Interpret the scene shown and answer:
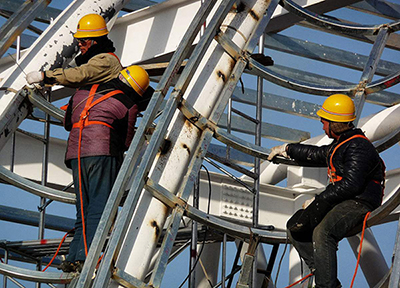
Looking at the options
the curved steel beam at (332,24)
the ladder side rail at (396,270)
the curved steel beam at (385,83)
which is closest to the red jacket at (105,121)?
the curved steel beam at (332,24)

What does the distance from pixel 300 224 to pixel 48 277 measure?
7.02 feet

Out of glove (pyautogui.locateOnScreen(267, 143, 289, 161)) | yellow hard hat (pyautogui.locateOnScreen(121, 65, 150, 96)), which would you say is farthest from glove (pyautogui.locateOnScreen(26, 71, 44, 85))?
glove (pyautogui.locateOnScreen(267, 143, 289, 161))

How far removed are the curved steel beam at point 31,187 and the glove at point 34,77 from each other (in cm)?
93

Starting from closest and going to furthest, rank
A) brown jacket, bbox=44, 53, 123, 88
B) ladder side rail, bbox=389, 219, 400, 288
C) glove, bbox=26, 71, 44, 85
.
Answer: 1. ladder side rail, bbox=389, 219, 400, 288
2. brown jacket, bbox=44, 53, 123, 88
3. glove, bbox=26, 71, 44, 85

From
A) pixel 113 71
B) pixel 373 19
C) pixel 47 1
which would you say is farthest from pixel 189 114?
pixel 373 19

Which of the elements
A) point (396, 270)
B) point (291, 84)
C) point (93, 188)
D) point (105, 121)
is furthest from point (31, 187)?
point (396, 270)

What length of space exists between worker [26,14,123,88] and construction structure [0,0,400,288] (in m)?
0.55

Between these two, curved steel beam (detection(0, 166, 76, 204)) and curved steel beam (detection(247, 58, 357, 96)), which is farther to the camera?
curved steel beam (detection(0, 166, 76, 204))

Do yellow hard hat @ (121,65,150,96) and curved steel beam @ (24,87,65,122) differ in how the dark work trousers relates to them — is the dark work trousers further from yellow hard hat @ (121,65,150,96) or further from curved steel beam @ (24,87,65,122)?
curved steel beam @ (24,87,65,122)

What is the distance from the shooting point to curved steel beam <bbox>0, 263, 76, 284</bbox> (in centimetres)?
650

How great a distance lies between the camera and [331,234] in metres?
6.79

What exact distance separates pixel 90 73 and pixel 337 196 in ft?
8.49

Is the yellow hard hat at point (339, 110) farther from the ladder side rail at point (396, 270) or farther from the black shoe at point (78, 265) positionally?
the black shoe at point (78, 265)

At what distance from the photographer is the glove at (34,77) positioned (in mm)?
7973
